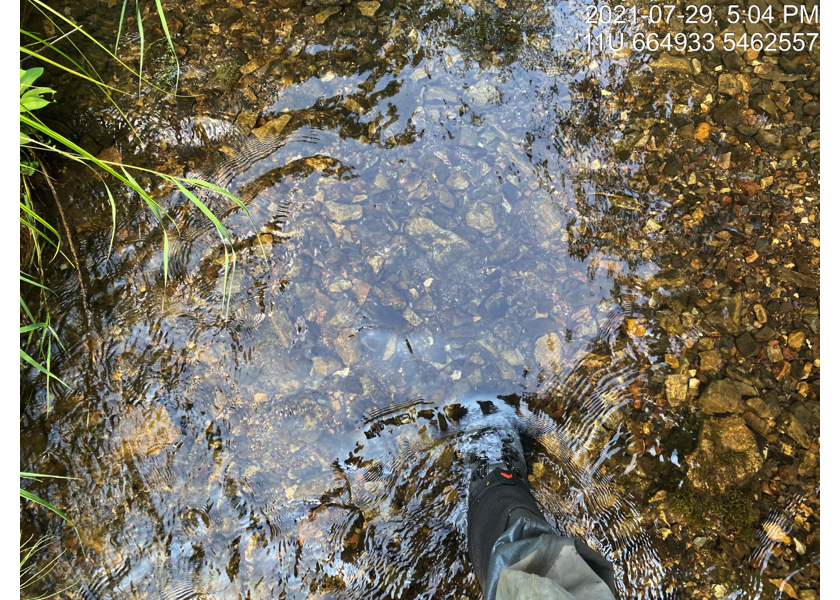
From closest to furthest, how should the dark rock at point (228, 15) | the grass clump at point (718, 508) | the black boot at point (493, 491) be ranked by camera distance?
the black boot at point (493, 491) → the grass clump at point (718, 508) → the dark rock at point (228, 15)

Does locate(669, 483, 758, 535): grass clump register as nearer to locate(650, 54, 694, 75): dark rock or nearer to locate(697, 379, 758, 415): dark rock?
locate(697, 379, 758, 415): dark rock

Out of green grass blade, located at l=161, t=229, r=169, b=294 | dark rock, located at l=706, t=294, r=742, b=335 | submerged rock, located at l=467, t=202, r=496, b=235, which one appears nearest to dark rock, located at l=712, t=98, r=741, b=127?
dark rock, located at l=706, t=294, r=742, b=335

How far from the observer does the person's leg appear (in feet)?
5.87

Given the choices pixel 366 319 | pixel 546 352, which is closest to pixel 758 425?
pixel 546 352

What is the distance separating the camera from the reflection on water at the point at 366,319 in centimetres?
259

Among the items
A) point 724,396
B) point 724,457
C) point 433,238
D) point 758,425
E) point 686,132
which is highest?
point 686,132

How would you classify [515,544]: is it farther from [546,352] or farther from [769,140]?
[769,140]

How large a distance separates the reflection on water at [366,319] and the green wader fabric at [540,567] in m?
0.51

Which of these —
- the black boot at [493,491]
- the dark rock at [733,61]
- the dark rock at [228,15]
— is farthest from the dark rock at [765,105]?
the dark rock at [228,15]

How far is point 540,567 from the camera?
194cm

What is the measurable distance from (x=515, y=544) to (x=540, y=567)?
0.14 metres

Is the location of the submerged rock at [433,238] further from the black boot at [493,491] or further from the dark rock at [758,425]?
the dark rock at [758,425]
